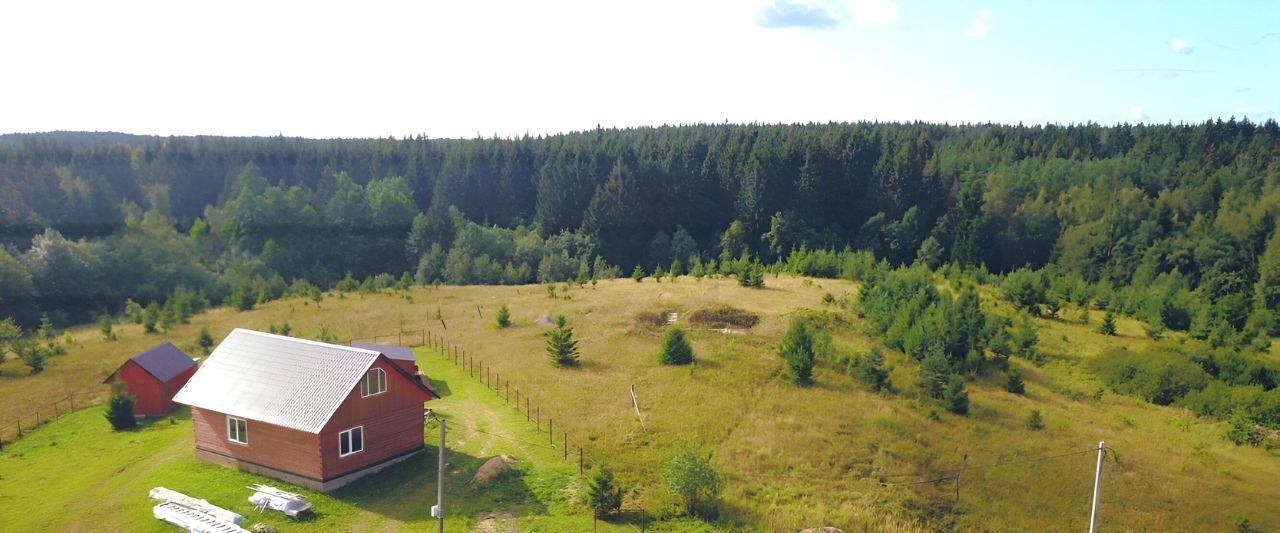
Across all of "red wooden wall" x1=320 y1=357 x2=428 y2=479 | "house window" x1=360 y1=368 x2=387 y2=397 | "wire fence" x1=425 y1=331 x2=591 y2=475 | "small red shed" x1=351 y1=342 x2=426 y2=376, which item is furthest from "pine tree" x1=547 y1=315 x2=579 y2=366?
"house window" x1=360 y1=368 x2=387 y2=397

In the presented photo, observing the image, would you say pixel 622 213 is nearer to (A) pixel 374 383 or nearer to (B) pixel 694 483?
(A) pixel 374 383

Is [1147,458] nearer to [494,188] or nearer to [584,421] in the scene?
[584,421]

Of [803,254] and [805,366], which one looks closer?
[805,366]

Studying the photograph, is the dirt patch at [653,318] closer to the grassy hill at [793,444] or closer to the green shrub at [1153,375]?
the grassy hill at [793,444]

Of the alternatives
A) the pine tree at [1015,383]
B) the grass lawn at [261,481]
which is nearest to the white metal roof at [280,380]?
the grass lawn at [261,481]

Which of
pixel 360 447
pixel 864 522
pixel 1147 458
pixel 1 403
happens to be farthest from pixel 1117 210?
pixel 1 403

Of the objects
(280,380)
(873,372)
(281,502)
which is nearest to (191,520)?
(281,502)
